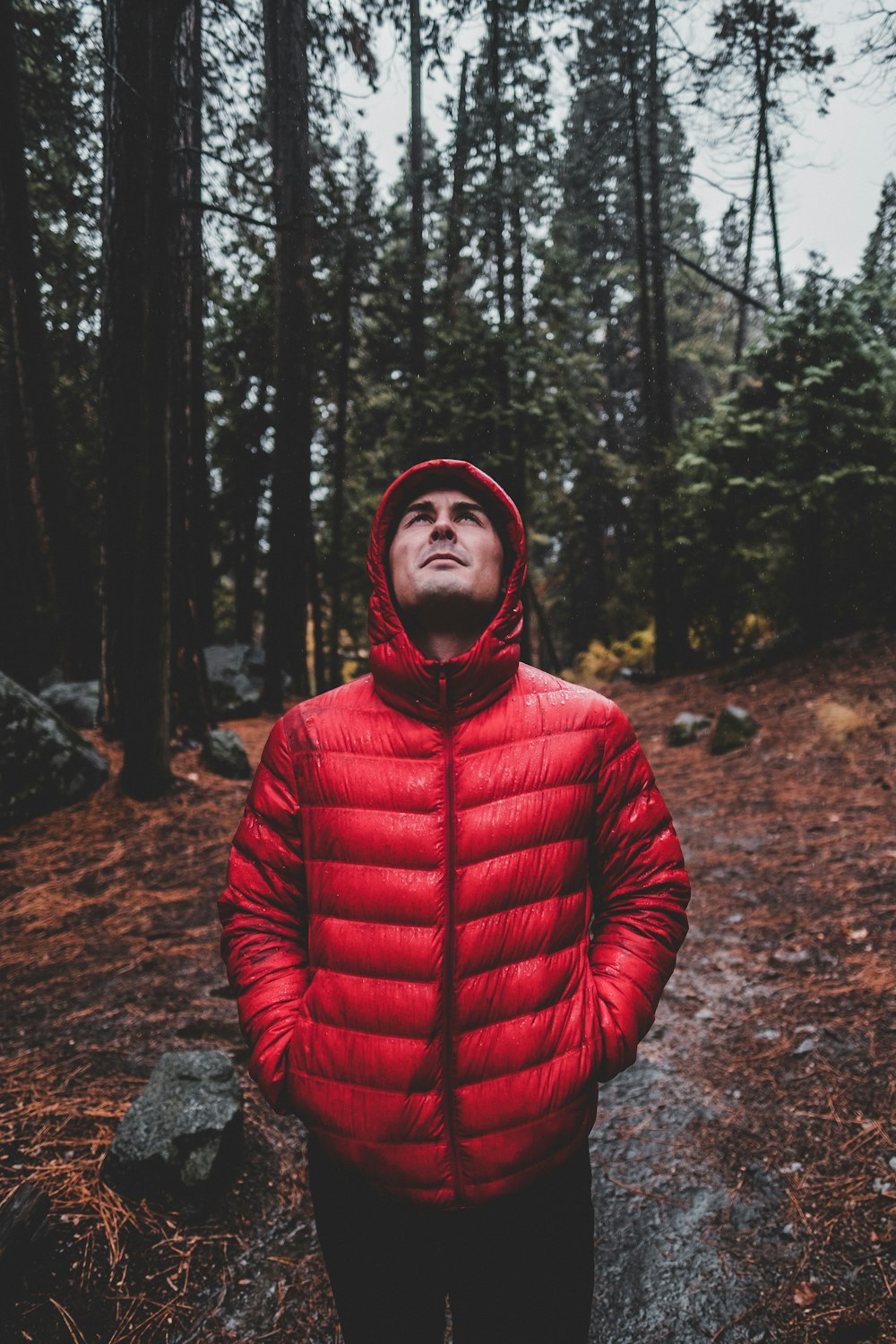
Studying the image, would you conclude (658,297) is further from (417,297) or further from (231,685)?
(231,685)

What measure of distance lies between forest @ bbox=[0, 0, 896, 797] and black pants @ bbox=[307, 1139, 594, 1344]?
5.55 meters

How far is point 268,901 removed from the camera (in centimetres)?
156

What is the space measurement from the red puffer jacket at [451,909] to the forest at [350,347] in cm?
524

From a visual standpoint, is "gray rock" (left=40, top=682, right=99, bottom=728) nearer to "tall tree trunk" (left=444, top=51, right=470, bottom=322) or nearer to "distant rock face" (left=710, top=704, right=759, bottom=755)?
"distant rock face" (left=710, top=704, right=759, bottom=755)


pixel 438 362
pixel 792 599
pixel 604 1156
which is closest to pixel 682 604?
pixel 792 599

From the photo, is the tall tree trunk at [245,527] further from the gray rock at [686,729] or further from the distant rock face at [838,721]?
the distant rock face at [838,721]

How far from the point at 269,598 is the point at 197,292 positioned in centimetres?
577

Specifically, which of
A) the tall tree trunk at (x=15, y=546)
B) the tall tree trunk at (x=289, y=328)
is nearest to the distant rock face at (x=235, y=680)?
the tall tree trunk at (x=289, y=328)

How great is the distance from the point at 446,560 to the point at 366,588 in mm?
16041

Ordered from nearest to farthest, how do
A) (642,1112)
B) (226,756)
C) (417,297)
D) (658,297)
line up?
(642,1112), (226,756), (417,297), (658,297)

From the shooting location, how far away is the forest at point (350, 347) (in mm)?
6367

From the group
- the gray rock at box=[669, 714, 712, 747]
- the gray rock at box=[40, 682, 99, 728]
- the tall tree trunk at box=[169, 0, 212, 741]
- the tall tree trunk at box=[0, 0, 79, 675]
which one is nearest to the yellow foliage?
the gray rock at box=[669, 714, 712, 747]

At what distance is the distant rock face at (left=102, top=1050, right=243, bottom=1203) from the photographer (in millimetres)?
2312

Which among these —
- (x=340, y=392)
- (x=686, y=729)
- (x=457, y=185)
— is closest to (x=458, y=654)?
(x=686, y=729)
